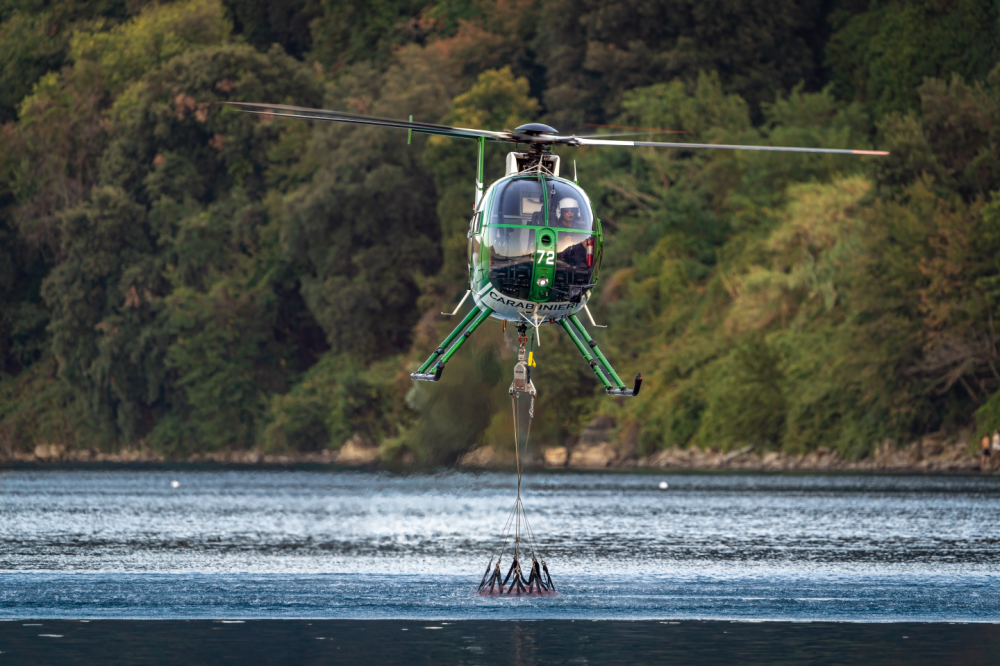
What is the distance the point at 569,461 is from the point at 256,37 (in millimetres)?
58228

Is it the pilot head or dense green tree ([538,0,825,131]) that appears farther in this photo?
dense green tree ([538,0,825,131])

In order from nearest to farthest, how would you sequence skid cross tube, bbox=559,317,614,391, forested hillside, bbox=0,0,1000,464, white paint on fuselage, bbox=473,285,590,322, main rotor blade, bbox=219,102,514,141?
main rotor blade, bbox=219,102,514,141, white paint on fuselage, bbox=473,285,590,322, skid cross tube, bbox=559,317,614,391, forested hillside, bbox=0,0,1000,464

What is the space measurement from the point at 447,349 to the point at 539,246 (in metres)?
3.02

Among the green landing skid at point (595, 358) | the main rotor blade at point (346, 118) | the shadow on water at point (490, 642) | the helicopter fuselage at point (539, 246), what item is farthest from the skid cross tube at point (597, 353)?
the shadow on water at point (490, 642)

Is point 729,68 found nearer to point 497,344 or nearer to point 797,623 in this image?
point 497,344

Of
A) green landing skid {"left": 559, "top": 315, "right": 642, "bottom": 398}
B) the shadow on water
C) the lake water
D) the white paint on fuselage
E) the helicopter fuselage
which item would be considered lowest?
the shadow on water

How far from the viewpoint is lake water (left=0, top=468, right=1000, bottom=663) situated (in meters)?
33.9

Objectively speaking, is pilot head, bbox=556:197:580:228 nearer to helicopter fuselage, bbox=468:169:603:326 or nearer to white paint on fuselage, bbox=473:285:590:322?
helicopter fuselage, bbox=468:169:603:326

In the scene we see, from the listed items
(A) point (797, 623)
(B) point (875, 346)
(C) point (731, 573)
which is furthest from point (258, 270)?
(A) point (797, 623)

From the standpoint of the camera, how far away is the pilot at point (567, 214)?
1115 inches

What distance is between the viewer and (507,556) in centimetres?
4775

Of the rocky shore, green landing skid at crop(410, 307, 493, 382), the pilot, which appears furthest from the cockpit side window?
the rocky shore

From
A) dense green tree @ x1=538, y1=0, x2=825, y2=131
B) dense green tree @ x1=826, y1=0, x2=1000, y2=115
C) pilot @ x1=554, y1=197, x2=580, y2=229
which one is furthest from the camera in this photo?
dense green tree @ x1=538, y1=0, x2=825, y2=131

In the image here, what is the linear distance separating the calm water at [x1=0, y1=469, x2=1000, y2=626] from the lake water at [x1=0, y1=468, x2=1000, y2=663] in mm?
93
